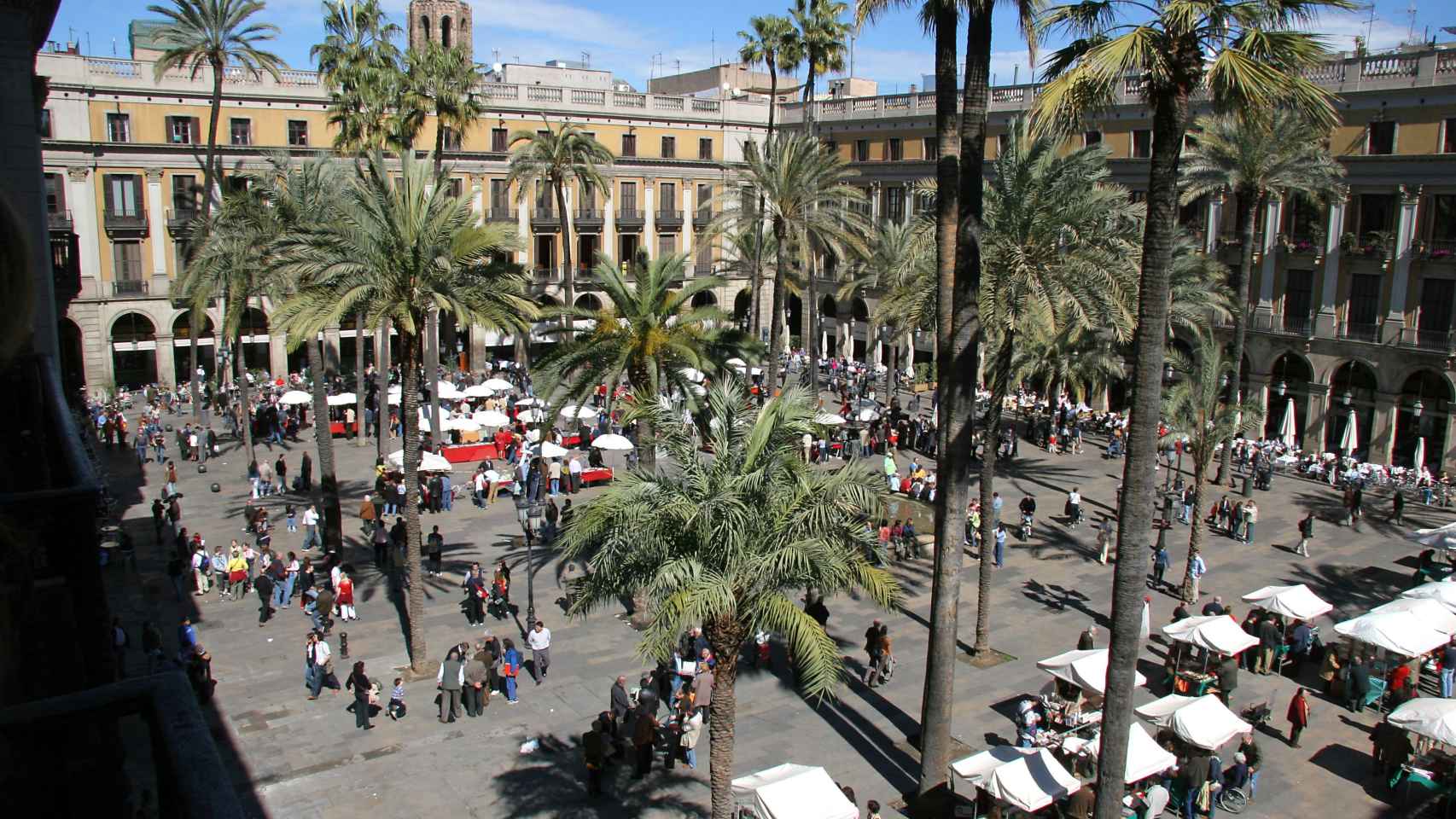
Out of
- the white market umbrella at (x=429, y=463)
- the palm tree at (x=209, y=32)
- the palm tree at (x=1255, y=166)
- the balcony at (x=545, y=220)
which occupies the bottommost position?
the white market umbrella at (x=429, y=463)

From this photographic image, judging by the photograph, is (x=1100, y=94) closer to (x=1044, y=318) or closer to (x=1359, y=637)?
(x=1044, y=318)

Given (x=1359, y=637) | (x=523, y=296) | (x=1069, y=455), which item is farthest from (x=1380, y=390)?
(x=523, y=296)

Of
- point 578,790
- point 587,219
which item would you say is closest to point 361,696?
point 578,790

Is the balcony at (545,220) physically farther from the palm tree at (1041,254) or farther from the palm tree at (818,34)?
the palm tree at (1041,254)

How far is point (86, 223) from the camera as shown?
151 feet

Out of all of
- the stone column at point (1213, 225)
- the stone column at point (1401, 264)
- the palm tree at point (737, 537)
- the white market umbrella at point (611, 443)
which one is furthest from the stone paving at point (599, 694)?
the stone column at point (1213, 225)

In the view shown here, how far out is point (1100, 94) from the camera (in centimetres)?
1091

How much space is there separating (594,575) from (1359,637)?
14966 millimetres

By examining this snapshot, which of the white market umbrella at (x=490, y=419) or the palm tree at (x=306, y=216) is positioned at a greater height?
the palm tree at (x=306, y=216)

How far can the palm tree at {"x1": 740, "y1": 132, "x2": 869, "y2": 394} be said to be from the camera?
32500 mm

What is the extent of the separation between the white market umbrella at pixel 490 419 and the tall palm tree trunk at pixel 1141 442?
28.5 metres

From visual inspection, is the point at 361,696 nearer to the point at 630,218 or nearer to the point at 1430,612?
the point at 1430,612

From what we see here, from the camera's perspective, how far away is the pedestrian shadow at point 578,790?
617 inches

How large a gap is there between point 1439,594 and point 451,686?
19042 mm
